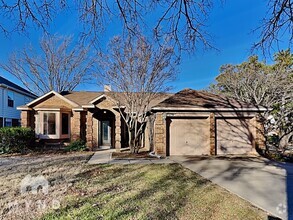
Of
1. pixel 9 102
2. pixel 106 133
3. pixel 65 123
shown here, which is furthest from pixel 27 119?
pixel 9 102

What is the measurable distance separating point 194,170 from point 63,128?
10.9m

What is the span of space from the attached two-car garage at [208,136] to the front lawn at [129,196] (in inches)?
172

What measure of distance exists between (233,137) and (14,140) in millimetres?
13036

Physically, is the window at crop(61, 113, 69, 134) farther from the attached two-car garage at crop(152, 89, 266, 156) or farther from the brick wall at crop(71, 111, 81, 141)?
the attached two-car garage at crop(152, 89, 266, 156)

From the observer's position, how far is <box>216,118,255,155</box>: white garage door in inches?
516

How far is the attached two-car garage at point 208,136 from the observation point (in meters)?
12.9

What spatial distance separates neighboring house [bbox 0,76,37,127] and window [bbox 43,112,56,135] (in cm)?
746

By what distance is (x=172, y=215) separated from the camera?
4.37 m

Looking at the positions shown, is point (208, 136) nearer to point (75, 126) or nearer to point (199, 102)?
point (199, 102)

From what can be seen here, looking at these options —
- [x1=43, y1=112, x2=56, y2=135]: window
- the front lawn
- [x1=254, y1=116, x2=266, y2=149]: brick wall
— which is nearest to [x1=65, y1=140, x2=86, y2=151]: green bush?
[x1=43, y1=112, x2=56, y2=135]: window

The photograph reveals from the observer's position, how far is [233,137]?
516 inches

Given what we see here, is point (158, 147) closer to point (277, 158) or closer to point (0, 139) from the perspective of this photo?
point (277, 158)

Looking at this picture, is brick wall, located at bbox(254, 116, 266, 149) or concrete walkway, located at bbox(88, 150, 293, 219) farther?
brick wall, located at bbox(254, 116, 266, 149)

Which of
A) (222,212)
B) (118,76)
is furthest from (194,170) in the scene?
(118,76)
